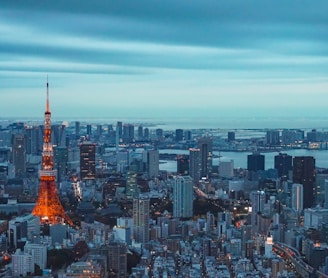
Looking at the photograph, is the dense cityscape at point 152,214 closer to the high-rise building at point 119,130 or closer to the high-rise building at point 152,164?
the high-rise building at point 152,164

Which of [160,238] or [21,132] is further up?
[21,132]

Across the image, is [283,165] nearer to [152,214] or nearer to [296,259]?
[152,214]

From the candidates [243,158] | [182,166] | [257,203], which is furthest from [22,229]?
[243,158]

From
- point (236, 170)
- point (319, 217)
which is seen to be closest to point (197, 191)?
point (236, 170)

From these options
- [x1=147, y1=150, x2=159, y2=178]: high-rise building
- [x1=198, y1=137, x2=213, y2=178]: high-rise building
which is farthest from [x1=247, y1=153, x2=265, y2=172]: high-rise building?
[x1=147, y1=150, x2=159, y2=178]: high-rise building

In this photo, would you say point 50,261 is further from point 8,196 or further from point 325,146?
point 325,146

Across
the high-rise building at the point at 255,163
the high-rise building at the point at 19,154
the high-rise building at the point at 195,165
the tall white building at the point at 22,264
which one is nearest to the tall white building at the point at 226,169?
the high-rise building at the point at 255,163

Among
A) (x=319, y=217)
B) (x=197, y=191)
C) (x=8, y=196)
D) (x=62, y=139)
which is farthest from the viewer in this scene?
(x=62, y=139)
